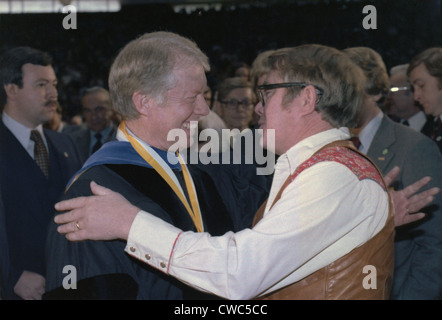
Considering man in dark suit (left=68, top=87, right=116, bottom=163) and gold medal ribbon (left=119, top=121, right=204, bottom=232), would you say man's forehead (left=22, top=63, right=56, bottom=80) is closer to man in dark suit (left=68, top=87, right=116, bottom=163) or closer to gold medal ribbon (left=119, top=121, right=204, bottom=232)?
gold medal ribbon (left=119, top=121, right=204, bottom=232)

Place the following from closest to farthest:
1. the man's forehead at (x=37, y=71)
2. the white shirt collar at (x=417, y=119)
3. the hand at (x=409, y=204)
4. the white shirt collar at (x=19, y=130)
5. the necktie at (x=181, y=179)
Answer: the hand at (x=409, y=204), the necktie at (x=181, y=179), the white shirt collar at (x=19, y=130), the man's forehead at (x=37, y=71), the white shirt collar at (x=417, y=119)

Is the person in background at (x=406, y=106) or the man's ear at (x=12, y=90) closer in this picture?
the man's ear at (x=12, y=90)

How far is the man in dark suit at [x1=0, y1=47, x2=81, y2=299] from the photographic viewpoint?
2.84 metres

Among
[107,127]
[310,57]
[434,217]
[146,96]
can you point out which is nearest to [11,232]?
[146,96]

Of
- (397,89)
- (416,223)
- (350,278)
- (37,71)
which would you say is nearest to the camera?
(350,278)

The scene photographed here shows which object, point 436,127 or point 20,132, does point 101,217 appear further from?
point 436,127

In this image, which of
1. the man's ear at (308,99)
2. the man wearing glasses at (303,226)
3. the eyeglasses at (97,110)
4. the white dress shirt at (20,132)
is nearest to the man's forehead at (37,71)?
the white dress shirt at (20,132)

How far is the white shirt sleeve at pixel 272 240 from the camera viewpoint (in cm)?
140

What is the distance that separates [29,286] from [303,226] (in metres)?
1.87

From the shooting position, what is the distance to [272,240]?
140 centimetres

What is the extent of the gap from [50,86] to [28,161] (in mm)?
549

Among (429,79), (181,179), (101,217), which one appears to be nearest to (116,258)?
(101,217)

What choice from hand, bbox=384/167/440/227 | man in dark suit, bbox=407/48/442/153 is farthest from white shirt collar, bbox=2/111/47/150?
man in dark suit, bbox=407/48/442/153

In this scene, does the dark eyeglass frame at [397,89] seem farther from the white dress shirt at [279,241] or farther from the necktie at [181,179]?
the white dress shirt at [279,241]
